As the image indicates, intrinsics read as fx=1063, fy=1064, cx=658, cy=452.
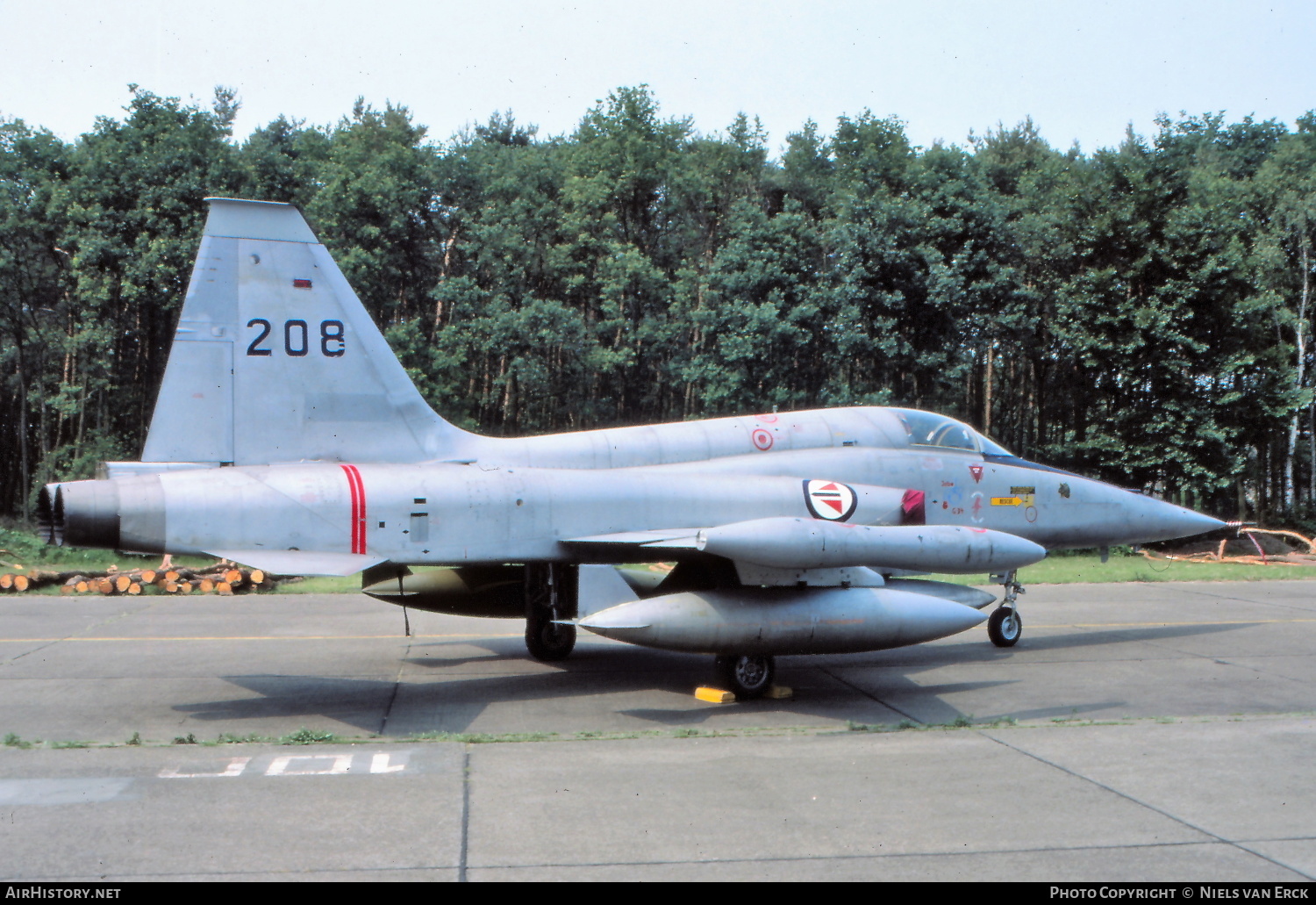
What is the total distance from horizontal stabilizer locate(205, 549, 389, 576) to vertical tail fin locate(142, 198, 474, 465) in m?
1.21

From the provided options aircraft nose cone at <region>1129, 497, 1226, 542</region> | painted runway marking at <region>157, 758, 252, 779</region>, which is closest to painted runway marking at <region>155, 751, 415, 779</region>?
painted runway marking at <region>157, 758, 252, 779</region>

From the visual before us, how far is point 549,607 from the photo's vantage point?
11.7 meters

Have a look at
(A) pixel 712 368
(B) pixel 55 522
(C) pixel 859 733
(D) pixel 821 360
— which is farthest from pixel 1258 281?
(B) pixel 55 522

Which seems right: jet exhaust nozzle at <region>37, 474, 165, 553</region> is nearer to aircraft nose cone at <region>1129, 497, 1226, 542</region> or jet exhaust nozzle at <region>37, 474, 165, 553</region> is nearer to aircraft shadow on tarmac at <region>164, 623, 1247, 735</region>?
aircraft shadow on tarmac at <region>164, 623, 1247, 735</region>

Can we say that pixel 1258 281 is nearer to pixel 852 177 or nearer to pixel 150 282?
pixel 852 177

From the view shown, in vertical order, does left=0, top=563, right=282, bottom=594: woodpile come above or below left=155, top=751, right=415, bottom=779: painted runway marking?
above

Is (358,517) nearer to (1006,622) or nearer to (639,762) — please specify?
(639,762)

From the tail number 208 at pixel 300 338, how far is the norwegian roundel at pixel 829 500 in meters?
5.04

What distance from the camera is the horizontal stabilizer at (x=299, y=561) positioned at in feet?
28.4

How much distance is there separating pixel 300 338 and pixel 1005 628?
9.22 m

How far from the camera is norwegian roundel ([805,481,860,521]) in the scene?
1140 cm

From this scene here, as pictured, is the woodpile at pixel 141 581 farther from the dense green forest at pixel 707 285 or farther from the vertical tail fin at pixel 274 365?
the dense green forest at pixel 707 285

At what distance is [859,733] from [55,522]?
6.90 m

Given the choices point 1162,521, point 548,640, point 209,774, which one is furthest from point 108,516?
point 1162,521
